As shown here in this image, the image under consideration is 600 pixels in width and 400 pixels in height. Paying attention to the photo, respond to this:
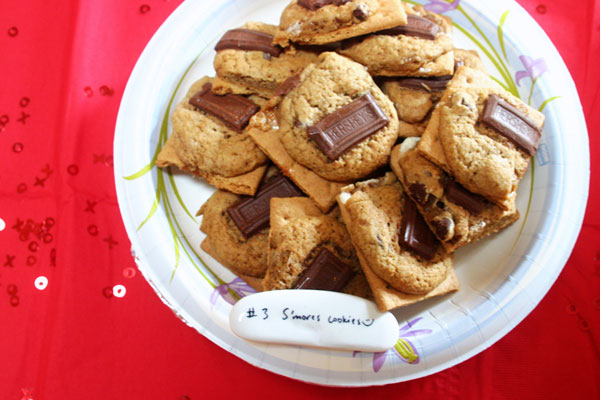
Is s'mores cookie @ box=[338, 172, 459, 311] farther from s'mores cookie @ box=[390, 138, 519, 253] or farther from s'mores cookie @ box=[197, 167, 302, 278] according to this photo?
s'mores cookie @ box=[197, 167, 302, 278]

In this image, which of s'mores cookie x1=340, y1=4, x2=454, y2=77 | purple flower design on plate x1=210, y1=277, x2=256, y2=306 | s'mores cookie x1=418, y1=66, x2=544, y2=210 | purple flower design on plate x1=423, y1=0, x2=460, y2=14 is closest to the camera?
s'mores cookie x1=418, y1=66, x2=544, y2=210

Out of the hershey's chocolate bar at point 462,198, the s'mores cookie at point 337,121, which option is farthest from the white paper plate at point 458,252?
the s'mores cookie at point 337,121

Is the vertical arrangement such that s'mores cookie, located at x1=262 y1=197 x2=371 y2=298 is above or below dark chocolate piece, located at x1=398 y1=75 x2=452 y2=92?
below

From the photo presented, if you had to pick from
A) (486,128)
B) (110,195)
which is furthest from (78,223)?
(486,128)

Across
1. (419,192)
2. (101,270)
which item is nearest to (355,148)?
(419,192)

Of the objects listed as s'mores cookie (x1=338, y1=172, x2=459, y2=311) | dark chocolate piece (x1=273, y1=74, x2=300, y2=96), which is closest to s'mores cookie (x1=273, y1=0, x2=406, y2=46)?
dark chocolate piece (x1=273, y1=74, x2=300, y2=96)

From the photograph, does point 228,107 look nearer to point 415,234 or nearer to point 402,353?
point 415,234

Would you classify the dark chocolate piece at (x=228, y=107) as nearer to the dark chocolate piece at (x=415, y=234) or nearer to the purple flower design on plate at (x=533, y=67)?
the dark chocolate piece at (x=415, y=234)
